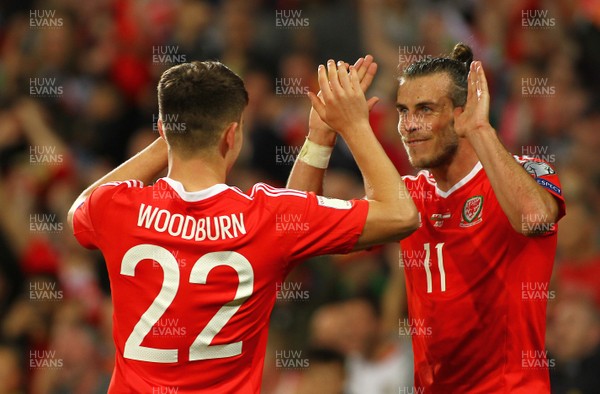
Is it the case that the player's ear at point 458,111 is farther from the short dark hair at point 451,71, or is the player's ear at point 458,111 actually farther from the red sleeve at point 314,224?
the red sleeve at point 314,224

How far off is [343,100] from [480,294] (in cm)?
117

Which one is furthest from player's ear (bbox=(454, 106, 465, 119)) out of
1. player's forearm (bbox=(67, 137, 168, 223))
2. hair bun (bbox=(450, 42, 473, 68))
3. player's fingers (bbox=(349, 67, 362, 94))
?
player's forearm (bbox=(67, 137, 168, 223))

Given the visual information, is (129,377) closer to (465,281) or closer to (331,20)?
(465,281)

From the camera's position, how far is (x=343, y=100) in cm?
338

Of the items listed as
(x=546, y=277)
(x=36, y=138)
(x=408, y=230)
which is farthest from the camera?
(x=36, y=138)

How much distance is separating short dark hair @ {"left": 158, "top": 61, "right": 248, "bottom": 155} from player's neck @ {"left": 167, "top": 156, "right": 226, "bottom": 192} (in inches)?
1.8

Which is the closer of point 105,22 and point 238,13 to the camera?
point 238,13

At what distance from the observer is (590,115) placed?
740cm

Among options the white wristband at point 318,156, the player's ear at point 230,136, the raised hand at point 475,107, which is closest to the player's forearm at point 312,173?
the white wristband at point 318,156

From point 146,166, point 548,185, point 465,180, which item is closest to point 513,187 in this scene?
point 548,185

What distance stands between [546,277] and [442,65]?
3.44 feet

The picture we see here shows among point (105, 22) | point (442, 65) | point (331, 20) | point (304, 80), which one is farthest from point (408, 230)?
point (105, 22)

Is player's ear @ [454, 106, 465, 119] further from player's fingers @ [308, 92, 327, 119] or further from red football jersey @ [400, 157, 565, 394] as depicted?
player's fingers @ [308, 92, 327, 119]

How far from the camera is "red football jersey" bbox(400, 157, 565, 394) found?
3957 millimetres
